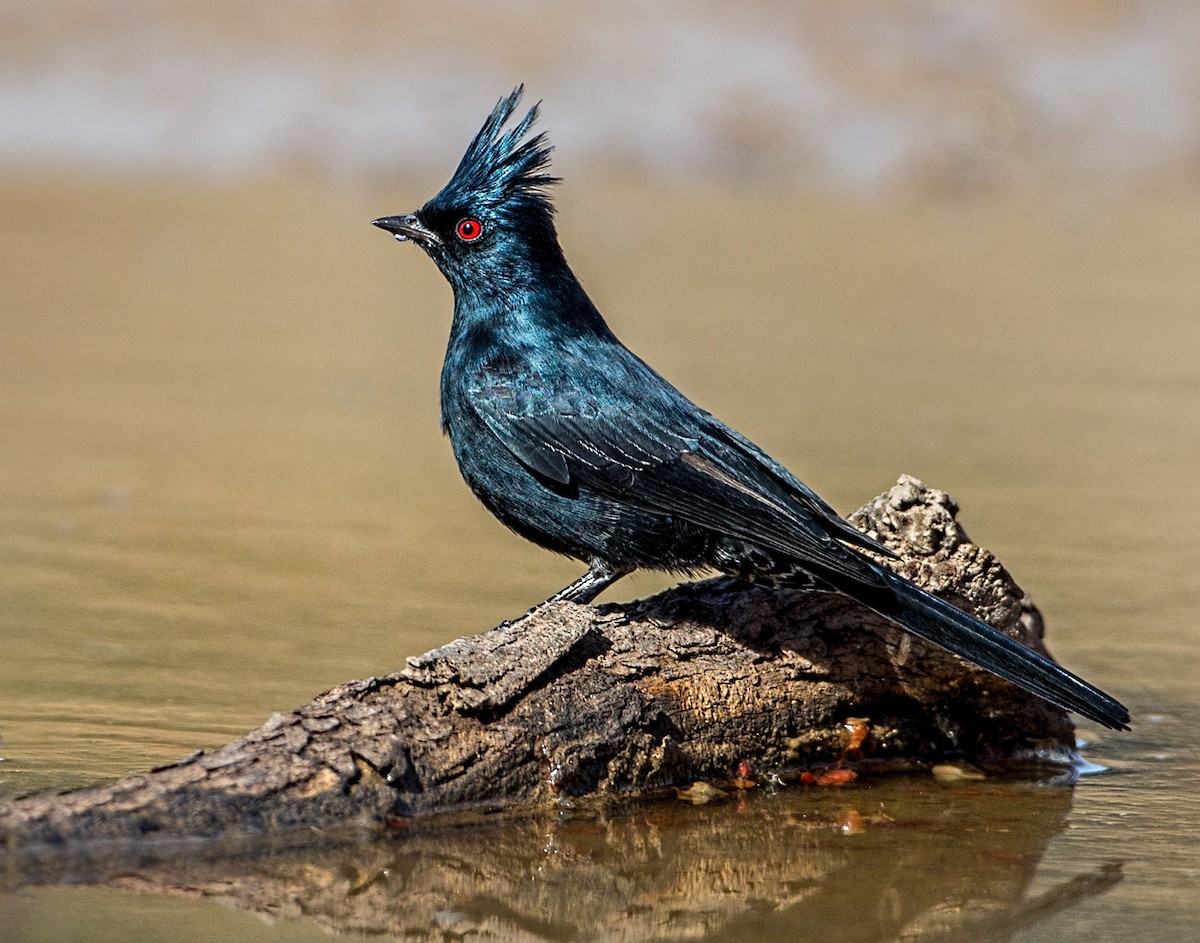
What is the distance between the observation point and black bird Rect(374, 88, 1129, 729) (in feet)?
16.2

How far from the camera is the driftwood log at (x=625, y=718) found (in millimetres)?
4285

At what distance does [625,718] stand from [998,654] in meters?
Answer: 1.00

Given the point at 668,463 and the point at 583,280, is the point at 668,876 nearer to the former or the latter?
the point at 668,463

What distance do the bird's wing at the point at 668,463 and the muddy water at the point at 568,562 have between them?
29.0 inches

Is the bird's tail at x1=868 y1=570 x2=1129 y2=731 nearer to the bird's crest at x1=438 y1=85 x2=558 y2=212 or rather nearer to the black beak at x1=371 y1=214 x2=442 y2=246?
the bird's crest at x1=438 y1=85 x2=558 y2=212

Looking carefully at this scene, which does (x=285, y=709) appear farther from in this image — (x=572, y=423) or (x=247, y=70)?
(x=247, y=70)

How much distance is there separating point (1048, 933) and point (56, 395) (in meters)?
7.06

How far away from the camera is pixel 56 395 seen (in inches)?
389

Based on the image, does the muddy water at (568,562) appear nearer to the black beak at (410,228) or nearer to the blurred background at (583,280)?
the blurred background at (583,280)

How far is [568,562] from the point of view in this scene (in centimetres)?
739

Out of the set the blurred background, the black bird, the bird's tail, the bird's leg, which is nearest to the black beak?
the black bird

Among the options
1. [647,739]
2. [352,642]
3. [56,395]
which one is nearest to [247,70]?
[56,395]

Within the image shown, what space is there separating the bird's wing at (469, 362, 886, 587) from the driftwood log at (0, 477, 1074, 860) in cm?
34

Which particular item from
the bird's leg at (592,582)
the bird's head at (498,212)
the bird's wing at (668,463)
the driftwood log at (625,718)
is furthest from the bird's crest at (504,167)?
the driftwood log at (625,718)
